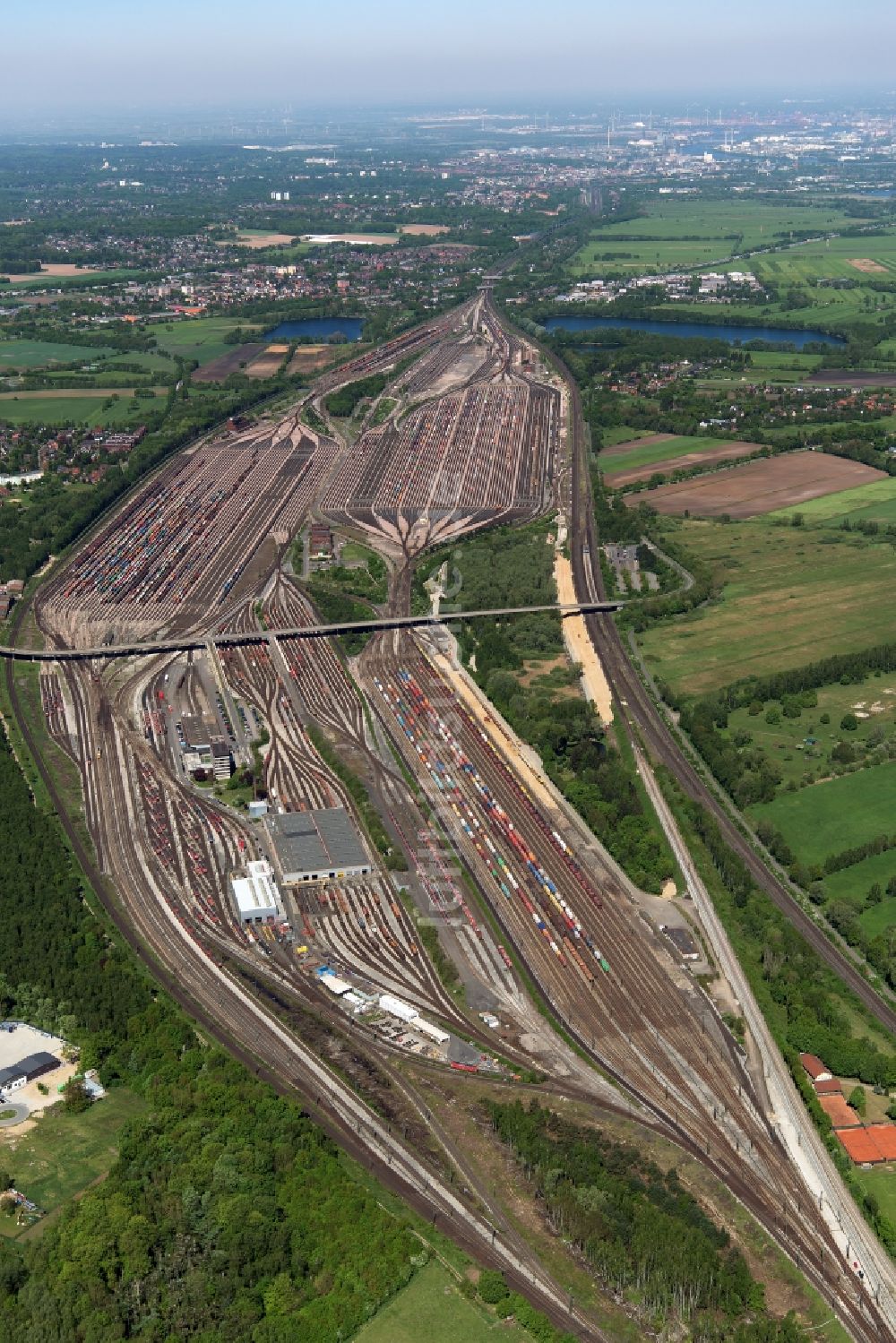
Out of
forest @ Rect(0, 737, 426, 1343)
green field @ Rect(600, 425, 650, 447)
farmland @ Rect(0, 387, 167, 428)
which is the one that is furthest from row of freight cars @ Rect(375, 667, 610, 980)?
farmland @ Rect(0, 387, 167, 428)

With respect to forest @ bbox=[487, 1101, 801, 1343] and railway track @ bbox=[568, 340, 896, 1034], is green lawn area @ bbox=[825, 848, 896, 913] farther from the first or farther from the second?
forest @ bbox=[487, 1101, 801, 1343]

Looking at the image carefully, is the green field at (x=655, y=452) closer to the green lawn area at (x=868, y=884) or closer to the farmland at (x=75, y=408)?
the farmland at (x=75, y=408)

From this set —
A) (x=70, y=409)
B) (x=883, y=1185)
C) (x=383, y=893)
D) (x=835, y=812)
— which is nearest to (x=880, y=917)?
(x=835, y=812)

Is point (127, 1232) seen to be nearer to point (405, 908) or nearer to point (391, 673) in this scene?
point (405, 908)

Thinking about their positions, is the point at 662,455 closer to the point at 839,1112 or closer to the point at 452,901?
the point at 452,901

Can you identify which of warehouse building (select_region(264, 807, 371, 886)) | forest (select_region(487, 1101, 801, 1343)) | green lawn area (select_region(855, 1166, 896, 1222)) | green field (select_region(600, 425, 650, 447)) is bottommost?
green field (select_region(600, 425, 650, 447))

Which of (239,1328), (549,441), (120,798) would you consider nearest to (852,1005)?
(239,1328)

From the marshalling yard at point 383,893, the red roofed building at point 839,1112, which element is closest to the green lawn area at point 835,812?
the marshalling yard at point 383,893
